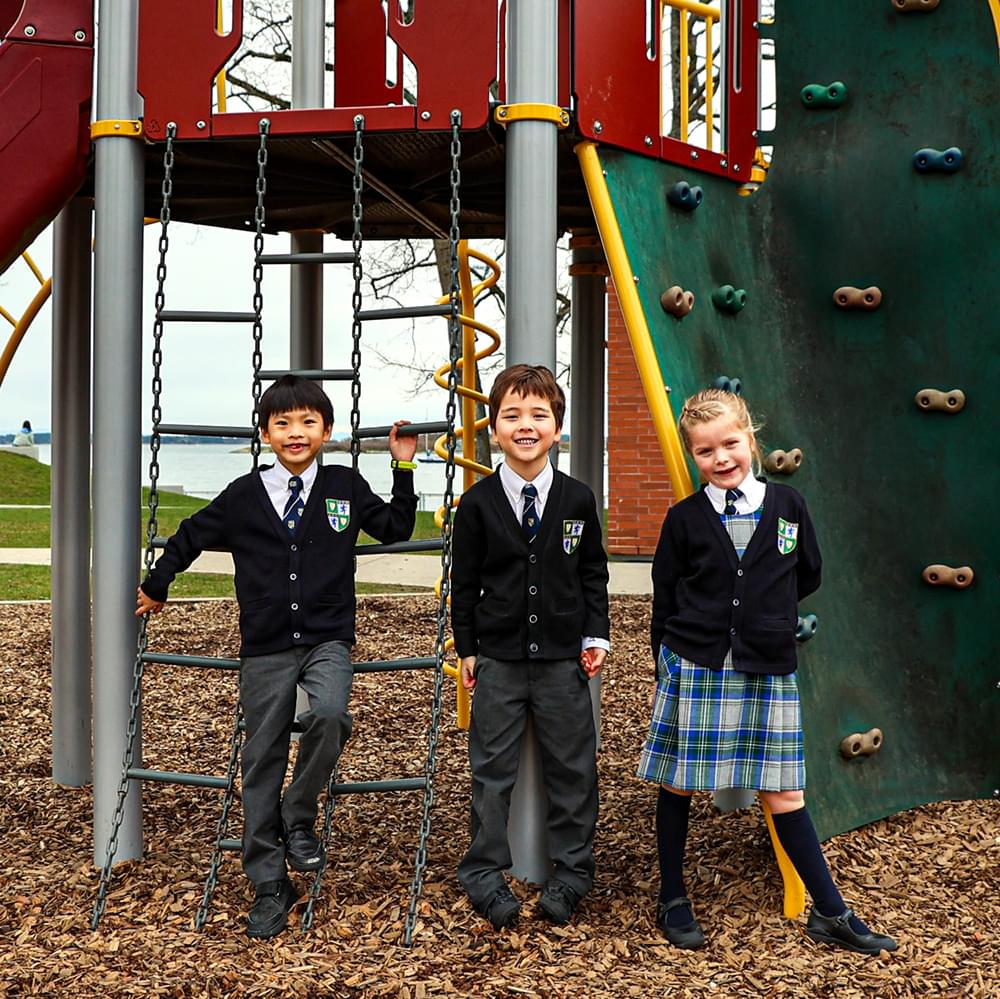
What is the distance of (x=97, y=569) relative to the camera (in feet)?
14.2

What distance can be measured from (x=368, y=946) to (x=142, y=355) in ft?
6.60

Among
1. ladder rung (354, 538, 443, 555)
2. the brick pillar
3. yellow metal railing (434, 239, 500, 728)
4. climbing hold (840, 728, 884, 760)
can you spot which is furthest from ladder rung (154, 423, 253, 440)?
the brick pillar

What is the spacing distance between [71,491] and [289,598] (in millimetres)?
1905

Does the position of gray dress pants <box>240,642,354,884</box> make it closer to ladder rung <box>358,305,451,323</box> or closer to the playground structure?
the playground structure

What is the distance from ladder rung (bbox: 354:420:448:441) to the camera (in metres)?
4.00

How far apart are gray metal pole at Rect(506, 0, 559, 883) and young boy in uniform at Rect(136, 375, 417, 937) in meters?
0.54

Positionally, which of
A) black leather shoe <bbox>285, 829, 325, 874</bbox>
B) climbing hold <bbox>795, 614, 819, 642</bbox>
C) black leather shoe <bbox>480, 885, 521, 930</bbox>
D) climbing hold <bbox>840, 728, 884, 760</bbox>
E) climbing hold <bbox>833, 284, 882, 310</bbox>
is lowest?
black leather shoe <bbox>480, 885, 521, 930</bbox>

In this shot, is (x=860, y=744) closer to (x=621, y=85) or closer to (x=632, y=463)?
(x=621, y=85)

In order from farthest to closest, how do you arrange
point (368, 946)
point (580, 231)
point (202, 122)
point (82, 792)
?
point (580, 231) < point (82, 792) < point (202, 122) < point (368, 946)

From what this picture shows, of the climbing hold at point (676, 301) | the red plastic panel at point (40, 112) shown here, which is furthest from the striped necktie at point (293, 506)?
the red plastic panel at point (40, 112)

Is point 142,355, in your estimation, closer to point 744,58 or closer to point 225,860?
point 225,860

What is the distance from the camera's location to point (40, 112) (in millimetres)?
4359

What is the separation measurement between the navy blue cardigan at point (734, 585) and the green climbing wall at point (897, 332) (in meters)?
1.03

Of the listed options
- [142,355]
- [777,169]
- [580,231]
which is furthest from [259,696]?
[580,231]
